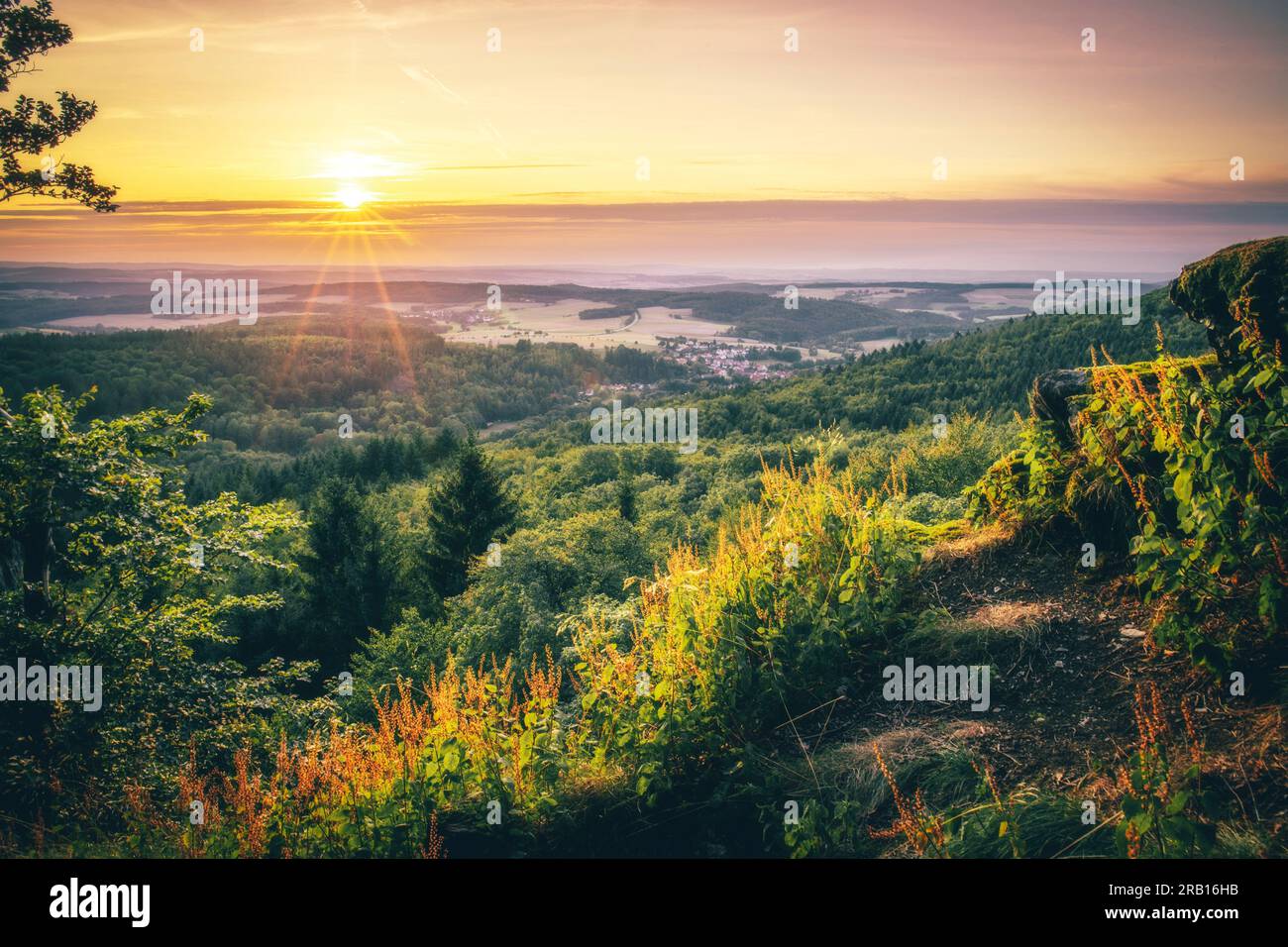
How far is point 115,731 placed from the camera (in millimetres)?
12000

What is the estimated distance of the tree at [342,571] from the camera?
1331 inches

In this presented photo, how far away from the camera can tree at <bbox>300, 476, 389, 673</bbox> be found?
33.8 meters

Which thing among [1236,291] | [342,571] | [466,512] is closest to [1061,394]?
[1236,291]

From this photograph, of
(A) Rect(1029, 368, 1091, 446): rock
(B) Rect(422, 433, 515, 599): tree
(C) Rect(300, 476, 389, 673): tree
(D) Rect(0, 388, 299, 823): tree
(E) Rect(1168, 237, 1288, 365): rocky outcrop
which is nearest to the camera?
(E) Rect(1168, 237, 1288, 365): rocky outcrop

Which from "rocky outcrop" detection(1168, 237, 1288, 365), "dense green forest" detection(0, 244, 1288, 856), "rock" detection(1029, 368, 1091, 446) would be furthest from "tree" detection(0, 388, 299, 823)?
"rocky outcrop" detection(1168, 237, 1288, 365)

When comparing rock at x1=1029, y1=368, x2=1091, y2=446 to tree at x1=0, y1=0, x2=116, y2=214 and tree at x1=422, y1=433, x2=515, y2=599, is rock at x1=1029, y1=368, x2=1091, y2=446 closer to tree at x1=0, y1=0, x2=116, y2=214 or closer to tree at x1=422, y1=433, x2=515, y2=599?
tree at x1=0, y1=0, x2=116, y2=214

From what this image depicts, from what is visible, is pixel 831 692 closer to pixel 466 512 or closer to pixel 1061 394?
pixel 1061 394

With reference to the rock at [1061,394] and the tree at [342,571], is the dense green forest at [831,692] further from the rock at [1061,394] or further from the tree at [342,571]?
the tree at [342,571]

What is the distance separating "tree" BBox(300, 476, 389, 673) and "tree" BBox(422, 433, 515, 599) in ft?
10.9
